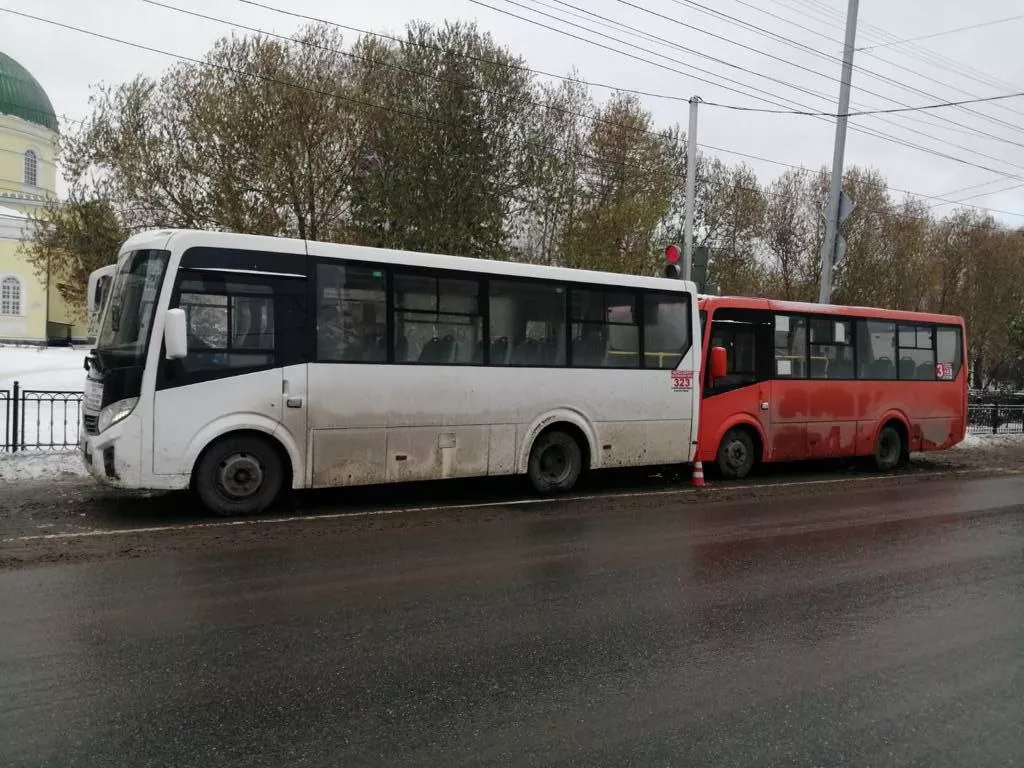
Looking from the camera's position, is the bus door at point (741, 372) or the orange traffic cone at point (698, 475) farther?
the bus door at point (741, 372)

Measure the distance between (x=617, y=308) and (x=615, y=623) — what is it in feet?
22.1

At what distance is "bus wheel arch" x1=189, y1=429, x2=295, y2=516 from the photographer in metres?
8.96

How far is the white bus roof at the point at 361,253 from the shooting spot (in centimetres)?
885

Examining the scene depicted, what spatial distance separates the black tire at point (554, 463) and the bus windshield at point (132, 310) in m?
4.91

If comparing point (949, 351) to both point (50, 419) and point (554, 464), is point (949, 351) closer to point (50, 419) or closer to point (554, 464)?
point (554, 464)

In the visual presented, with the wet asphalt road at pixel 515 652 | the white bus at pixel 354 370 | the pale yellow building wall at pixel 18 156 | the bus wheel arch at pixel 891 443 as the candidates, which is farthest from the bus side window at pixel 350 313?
the pale yellow building wall at pixel 18 156

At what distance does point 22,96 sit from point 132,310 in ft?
191

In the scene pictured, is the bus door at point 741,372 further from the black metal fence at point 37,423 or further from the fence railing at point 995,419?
the fence railing at point 995,419

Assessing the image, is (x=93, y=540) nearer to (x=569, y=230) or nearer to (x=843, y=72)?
(x=843, y=72)

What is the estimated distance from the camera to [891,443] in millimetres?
15750

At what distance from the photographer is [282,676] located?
176 inches

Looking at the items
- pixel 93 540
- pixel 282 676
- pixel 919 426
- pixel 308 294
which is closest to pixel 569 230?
pixel 919 426

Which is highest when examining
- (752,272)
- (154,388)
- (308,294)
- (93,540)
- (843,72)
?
(843,72)

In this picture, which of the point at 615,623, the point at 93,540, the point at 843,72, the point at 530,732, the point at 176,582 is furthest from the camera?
the point at 843,72
